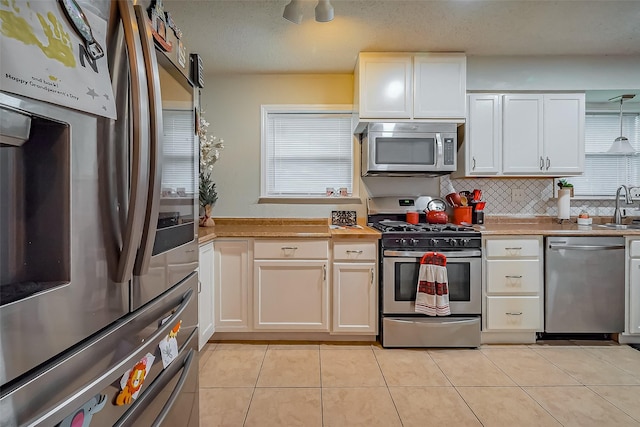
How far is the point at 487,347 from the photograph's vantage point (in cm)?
254

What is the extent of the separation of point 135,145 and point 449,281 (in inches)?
95.0

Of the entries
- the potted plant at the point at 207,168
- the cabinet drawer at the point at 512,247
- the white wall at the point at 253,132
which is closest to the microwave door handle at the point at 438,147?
the white wall at the point at 253,132

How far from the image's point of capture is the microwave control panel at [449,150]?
108 inches

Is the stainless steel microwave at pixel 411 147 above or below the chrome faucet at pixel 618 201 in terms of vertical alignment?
above

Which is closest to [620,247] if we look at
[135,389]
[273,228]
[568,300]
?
[568,300]

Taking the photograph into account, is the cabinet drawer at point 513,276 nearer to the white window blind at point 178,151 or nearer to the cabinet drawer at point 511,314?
the cabinet drawer at point 511,314

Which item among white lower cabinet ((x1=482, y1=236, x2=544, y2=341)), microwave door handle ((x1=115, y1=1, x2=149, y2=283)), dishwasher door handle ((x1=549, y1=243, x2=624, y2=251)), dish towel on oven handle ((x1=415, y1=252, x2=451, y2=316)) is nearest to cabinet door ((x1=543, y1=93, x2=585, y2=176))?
dishwasher door handle ((x1=549, y1=243, x2=624, y2=251))

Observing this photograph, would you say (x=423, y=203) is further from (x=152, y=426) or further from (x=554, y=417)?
(x=152, y=426)

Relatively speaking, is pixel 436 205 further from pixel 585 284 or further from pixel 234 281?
pixel 234 281

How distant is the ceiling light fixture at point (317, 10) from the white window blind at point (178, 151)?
1197 millimetres

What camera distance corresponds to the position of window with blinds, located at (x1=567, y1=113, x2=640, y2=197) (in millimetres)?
Answer: 3162

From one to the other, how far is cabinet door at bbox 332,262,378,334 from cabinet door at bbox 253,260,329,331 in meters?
0.09

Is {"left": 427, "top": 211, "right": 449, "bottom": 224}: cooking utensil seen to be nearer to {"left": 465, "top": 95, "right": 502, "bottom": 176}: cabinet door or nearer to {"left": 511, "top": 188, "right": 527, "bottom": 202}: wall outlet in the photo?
{"left": 465, "top": 95, "right": 502, "bottom": 176}: cabinet door

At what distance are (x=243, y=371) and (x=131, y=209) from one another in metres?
1.86
